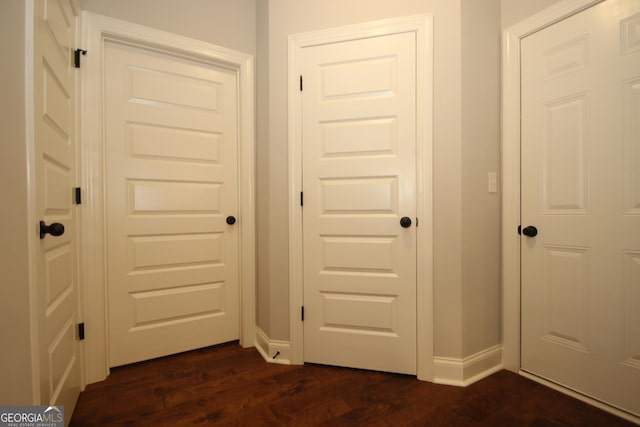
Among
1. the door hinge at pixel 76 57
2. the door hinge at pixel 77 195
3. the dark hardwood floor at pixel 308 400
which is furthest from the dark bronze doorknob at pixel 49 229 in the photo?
the door hinge at pixel 76 57

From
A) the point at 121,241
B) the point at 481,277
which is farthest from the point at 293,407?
the point at 121,241

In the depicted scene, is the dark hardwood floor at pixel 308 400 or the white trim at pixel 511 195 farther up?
the white trim at pixel 511 195

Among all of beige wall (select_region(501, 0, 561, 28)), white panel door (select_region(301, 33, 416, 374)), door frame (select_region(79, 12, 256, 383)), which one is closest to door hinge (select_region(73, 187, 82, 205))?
door frame (select_region(79, 12, 256, 383))

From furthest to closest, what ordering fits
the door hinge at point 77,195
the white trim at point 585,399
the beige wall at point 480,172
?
the beige wall at point 480,172 < the door hinge at point 77,195 < the white trim at point 585,399

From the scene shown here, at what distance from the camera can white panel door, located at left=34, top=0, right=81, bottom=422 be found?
3.27 feet

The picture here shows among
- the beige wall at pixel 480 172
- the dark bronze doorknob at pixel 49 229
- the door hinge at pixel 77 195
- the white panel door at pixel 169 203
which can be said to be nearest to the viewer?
the dark bronze doorknob at pixel 49 229

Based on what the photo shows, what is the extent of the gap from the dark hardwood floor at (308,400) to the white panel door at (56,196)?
0.88 feet

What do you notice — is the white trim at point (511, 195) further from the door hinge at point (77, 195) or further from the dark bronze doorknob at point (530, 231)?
the door hinge at point (77, 195)

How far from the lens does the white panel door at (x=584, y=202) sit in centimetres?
132

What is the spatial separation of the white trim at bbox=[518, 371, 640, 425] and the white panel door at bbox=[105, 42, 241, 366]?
1.98 meters

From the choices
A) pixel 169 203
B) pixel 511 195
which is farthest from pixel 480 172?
pixel 169 203

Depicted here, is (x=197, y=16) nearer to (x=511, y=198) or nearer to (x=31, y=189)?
(x=31, y=189)

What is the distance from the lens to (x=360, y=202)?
1.74m

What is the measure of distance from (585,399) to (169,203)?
2.68 meters
